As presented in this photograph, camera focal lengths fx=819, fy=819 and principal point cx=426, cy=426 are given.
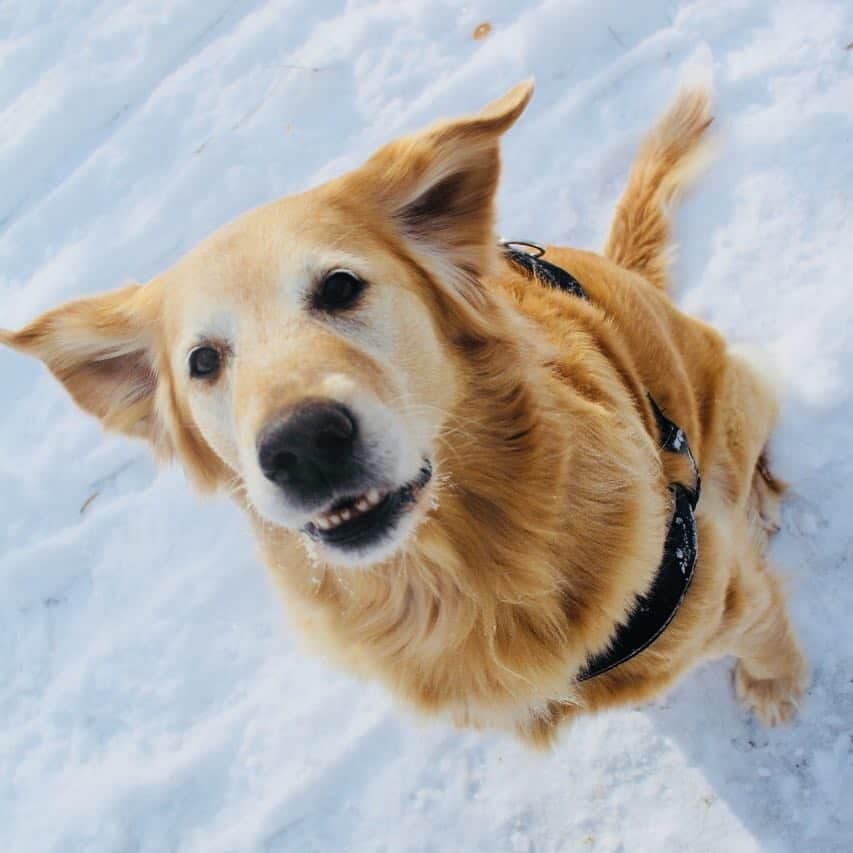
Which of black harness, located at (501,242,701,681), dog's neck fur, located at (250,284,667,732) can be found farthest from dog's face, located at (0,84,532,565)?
black harness, located at (501,242,701,681)

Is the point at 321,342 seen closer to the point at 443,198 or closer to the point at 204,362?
the point at 204,362

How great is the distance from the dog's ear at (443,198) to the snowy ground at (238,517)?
150cm

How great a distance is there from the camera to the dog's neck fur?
2.09m

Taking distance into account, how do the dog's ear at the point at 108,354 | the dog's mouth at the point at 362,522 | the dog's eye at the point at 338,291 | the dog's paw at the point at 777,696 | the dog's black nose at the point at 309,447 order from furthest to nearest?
1. the dog's paw at the point at 777,696
2. the dog's ear at the point at 108,354
3. the dog's eye at the point at 338,291
4. the dog's mouth at the point at 362,522
5. the dog's black nose at the point at 309,447

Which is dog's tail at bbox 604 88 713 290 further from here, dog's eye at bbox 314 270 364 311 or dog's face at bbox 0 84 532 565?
dog's eye at bbox 314 270 364 311

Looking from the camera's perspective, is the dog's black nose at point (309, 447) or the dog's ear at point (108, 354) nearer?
the dog's black nose at point (309, 447)

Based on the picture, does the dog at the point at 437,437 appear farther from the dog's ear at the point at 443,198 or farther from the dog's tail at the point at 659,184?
the dog's tail at the point at 659,184

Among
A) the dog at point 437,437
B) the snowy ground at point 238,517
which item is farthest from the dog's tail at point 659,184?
the dog at point 437,437

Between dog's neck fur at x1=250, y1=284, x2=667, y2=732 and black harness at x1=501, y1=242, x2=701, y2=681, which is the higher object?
dog's neck fur at x1=250, y1=284, x2=667, y2=732

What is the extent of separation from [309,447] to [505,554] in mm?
682

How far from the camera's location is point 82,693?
11.6 feet

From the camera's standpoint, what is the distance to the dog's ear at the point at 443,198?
2.19 m

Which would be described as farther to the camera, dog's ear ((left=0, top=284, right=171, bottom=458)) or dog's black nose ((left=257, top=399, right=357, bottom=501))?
dog's ear ((left=0, top=284, right=171, bottom=458))

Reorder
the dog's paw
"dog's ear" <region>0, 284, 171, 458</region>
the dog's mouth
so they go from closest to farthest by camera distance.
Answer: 1. the dog's mouth
2. "dog's ear" <region>0, 284, 171, 458</region>
3. the dog's paw
